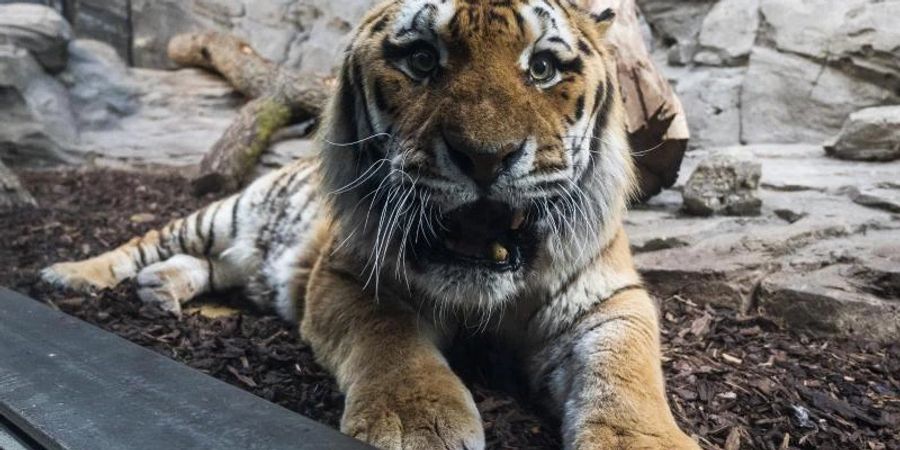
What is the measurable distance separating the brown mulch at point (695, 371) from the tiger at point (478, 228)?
0.30 ft

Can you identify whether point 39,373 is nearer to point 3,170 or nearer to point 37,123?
point 3,170

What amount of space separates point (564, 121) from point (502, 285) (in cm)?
34

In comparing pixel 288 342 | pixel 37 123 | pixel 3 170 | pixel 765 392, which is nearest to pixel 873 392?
pixel 765 392

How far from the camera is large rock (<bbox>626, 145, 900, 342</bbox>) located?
217 cm

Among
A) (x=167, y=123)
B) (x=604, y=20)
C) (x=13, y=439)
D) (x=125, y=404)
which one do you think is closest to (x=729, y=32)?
(x=167, y=123)

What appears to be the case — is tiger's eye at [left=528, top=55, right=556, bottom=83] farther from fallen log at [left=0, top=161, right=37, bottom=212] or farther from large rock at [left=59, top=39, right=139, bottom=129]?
large rock at [left=59, top=39, right=139, bottom=129]

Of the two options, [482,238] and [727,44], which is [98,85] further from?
[482,238]

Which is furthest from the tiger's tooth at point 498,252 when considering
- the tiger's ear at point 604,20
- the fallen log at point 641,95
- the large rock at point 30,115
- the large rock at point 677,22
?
the large rock at point 677,22

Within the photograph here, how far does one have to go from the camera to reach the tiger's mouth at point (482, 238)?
1495 mm

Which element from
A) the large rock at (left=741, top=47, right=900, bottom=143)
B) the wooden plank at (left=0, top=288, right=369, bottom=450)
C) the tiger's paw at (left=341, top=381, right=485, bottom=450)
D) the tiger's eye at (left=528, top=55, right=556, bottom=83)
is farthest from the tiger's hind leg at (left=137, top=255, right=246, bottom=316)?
the large rock at (left=741, top=47, right=900, bottom=143)

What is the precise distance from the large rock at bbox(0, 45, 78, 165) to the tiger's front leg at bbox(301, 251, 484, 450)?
3.19 meters

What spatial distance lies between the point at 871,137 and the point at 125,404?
3636 millimetres

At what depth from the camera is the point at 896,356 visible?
1.96 m

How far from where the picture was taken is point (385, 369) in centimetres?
158
